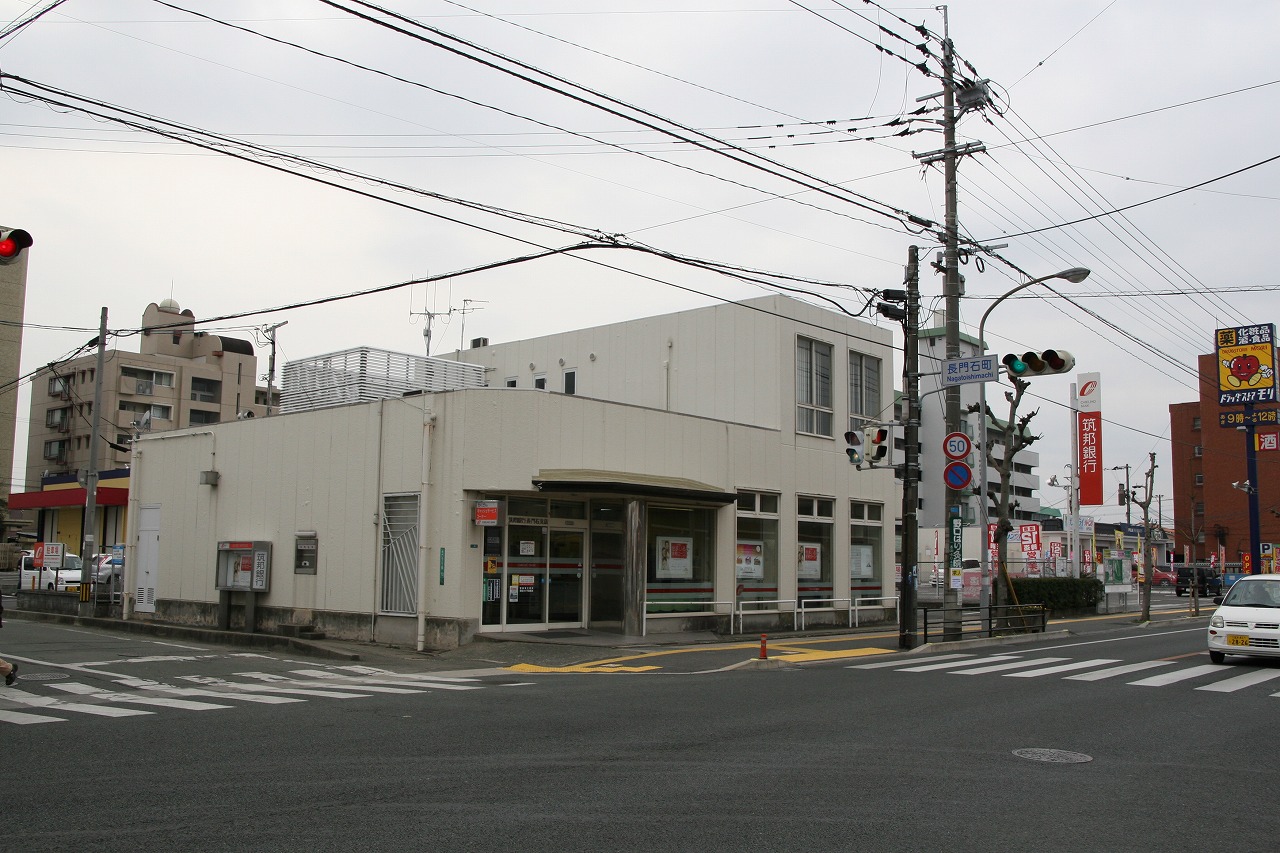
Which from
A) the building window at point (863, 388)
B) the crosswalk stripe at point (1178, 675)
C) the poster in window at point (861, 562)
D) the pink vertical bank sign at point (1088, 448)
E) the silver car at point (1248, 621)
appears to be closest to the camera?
the crosswalk stripe at point (1178, 675)

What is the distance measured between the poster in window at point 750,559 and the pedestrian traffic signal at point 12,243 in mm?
17025

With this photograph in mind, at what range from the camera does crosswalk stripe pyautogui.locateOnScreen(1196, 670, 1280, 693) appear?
14.4 m

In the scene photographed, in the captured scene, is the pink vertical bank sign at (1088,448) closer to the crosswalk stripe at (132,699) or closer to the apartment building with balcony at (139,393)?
the crosswalk stripe at (132,699)

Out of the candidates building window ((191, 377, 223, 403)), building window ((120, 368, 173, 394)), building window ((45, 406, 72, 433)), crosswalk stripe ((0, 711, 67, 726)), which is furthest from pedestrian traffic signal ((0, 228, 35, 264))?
building window ((45, 406, 72, 433))

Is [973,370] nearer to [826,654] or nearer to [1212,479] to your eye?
[826,654]

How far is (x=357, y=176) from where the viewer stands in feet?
49.8

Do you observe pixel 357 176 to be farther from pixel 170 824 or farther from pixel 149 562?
pixel 149 562

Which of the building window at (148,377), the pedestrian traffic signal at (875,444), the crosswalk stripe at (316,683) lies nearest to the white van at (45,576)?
A: the crosswalk stripe at (316,683)

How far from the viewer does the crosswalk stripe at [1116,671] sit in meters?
15.7

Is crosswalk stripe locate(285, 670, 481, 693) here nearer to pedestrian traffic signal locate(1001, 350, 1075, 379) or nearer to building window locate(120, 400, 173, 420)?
pedestrian traffic signal locate(1001, 350, 1075, 379)

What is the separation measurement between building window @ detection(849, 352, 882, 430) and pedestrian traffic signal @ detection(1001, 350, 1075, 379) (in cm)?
832

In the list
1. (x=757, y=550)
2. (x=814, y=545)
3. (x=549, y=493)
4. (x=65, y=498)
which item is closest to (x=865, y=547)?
(x=814, y=545)

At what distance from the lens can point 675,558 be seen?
75.3 ft

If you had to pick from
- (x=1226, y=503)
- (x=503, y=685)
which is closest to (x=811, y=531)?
(x=503, y=685)
